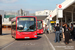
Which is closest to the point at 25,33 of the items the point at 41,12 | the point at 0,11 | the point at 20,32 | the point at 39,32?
the point at 20,32

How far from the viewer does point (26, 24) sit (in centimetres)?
1773

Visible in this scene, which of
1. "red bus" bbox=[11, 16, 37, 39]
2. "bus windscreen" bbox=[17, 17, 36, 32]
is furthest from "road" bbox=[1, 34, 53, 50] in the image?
"bus windscreen" bbox=[17, 17, 36, 32]

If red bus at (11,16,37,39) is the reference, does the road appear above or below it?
below

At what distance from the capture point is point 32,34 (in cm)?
1747

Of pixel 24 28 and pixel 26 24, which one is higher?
pixel 26 24

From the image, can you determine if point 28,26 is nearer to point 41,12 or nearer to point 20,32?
point 20,32

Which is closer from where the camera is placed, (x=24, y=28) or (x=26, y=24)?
(x=24, y=28)

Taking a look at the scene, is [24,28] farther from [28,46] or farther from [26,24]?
[28,46]

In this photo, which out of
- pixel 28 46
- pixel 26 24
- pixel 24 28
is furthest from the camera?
pixel 26 24

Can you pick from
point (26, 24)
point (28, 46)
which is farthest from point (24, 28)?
point (28, 46)

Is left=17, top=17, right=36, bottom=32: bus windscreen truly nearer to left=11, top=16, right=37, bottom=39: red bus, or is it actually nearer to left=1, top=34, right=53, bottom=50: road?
left=11, top=16, right=37, bottom=39: red bus

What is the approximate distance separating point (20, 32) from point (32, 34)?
1366mm

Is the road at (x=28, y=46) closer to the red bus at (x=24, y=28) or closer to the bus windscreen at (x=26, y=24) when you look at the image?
the red bus at (x=24, y=28)

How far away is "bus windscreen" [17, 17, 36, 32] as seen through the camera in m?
17.4
